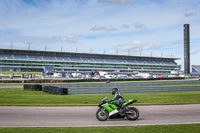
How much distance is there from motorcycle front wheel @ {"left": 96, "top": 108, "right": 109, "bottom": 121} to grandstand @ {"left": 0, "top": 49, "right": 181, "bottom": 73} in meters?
101

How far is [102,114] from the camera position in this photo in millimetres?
10281

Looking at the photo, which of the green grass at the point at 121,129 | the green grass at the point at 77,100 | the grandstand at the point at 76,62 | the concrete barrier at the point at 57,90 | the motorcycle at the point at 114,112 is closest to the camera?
the green grass at the point at 121,129

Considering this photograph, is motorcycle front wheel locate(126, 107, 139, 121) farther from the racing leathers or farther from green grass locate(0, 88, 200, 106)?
green grass locate(0, 88, 200, 106)

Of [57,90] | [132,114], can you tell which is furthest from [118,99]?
[57,90]

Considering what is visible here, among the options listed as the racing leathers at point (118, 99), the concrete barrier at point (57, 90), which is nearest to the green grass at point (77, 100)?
the concrete barrier at point (57, 90)

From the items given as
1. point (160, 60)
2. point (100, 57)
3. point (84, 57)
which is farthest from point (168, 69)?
point (84, 57)

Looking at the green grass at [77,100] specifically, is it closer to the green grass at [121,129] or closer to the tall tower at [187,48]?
the green grass at [121,129]

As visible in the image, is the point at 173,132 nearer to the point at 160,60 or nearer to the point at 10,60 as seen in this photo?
the point at 10,60

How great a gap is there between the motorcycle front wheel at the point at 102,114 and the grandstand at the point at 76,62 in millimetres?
101139

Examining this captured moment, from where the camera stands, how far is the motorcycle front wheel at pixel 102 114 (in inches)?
401

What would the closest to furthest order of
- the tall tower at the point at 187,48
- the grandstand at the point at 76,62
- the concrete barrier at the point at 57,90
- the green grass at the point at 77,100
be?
the green grass at the point at 77,100
the concrete barrier at the point at 57,90
the grandstand at the point at 76,62
the tall tower at the point at 187,48

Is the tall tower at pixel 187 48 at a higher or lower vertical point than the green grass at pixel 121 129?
higher

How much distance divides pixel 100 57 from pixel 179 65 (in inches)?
2222

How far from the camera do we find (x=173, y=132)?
7828 mm
